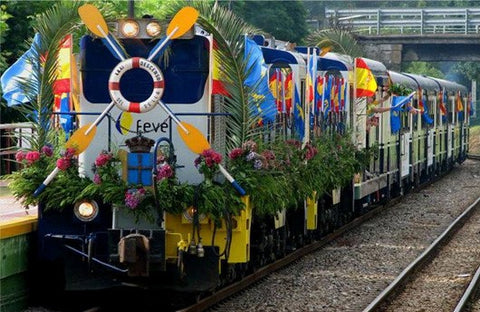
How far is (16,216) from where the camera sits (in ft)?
44.7

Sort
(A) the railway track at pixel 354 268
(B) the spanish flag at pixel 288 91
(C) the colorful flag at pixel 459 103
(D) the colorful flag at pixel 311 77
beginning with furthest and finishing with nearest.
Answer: (C) the colorful flag at pixel 459 103
(D) the colorful flag at pixel 311 77
(B) the spanish flag at pixel 288 91
(A) the railway track at pixel 354 268

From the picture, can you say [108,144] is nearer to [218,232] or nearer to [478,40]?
[218,232]

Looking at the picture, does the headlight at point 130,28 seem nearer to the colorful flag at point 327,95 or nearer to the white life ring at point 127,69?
the white life ring at point 127,69

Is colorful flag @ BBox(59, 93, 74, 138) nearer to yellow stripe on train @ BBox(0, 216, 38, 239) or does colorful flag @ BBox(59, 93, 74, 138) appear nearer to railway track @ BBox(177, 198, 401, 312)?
yellow stripe on train @ BBox(0, 216, 38, 239)

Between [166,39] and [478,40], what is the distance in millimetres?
51882

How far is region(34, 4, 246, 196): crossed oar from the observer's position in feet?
39.8

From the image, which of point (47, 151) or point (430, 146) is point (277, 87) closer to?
point (47, 151)

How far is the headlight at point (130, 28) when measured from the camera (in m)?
12.5

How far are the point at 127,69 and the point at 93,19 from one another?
629mm

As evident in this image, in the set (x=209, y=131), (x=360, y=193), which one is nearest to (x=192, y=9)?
(x=209, y=131)

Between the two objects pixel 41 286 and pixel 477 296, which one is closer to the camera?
pixel 41 286

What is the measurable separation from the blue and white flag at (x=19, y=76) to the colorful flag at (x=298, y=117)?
358 centimetres

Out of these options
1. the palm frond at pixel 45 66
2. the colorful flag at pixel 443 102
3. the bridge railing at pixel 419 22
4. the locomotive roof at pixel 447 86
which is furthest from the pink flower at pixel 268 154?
the bridge railing at pixel 419 22

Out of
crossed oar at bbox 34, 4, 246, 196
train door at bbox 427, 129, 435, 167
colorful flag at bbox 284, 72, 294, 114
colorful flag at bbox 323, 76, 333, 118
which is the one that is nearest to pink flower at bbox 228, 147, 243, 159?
crossed oar at bbox 34, 4, 246, 196
